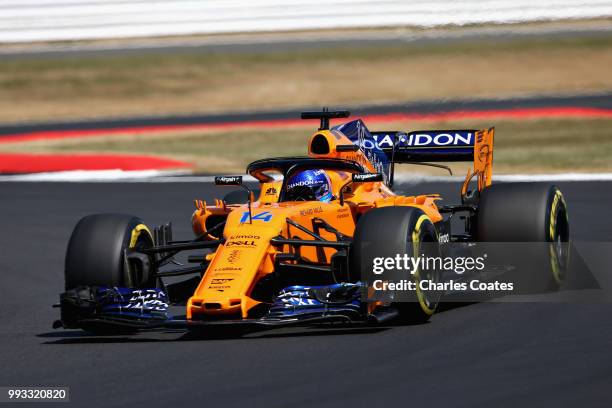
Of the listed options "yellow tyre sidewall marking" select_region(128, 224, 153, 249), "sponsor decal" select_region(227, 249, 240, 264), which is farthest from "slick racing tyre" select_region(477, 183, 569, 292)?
"yellow tyre sidewall marking" select_region(128, 224, 153, 249)

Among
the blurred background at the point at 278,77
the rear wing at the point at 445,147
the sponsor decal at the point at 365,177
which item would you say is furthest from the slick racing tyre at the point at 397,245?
the blurred background at the point at 278,77

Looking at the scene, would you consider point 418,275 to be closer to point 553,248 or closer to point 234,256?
point 234,256

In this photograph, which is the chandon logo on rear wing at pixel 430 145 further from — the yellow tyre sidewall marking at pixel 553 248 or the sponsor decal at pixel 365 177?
the sponsor decal at pixel 365 177

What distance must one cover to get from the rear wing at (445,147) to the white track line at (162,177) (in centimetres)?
670

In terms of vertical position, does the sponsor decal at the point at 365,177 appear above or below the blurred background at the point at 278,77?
below

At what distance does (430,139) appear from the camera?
41.9ft

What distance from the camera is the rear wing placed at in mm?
12500

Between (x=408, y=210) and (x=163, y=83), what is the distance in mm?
24433

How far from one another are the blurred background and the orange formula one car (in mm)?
10204

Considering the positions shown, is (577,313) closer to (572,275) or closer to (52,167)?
(572,275)

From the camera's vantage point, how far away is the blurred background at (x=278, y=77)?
986 inches

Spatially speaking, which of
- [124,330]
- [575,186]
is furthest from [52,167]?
[124,330]

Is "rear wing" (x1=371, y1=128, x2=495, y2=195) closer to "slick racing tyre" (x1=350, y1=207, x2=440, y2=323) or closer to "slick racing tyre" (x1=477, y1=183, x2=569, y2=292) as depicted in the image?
"slick racing tyre" (x1=477, y1=183, x2=569, y2=292)

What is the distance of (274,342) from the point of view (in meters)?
8.87
